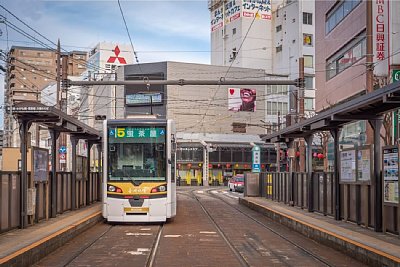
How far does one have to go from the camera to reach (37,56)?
393 feet

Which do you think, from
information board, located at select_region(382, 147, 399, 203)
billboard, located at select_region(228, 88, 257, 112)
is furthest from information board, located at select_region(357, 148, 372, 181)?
billboard, located at select_region(228, 88, 257, 112)

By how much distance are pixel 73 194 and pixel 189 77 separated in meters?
55.7

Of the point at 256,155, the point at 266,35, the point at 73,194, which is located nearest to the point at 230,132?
the point at 266,35

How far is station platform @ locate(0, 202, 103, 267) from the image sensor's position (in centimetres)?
1012

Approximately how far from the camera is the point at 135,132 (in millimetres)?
18250

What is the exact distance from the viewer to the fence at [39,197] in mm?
13125

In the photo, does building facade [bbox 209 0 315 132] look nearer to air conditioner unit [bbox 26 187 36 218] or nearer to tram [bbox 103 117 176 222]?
tram [bbox 103 117 176 222]

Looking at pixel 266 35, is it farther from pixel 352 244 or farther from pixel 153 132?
pixel 352 244

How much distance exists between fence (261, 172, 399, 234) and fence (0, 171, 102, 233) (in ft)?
28.4

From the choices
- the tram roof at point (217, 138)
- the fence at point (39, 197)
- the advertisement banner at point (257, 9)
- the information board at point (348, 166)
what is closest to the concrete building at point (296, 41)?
the advertisement banner at point (257, 9)

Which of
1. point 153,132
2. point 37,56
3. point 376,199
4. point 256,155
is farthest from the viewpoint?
point 37,56

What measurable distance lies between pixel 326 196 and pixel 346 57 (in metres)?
19.0

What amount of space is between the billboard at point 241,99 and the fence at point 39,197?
53.1 metres

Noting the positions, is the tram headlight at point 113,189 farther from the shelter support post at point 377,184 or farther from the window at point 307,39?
the window at point 307,39
